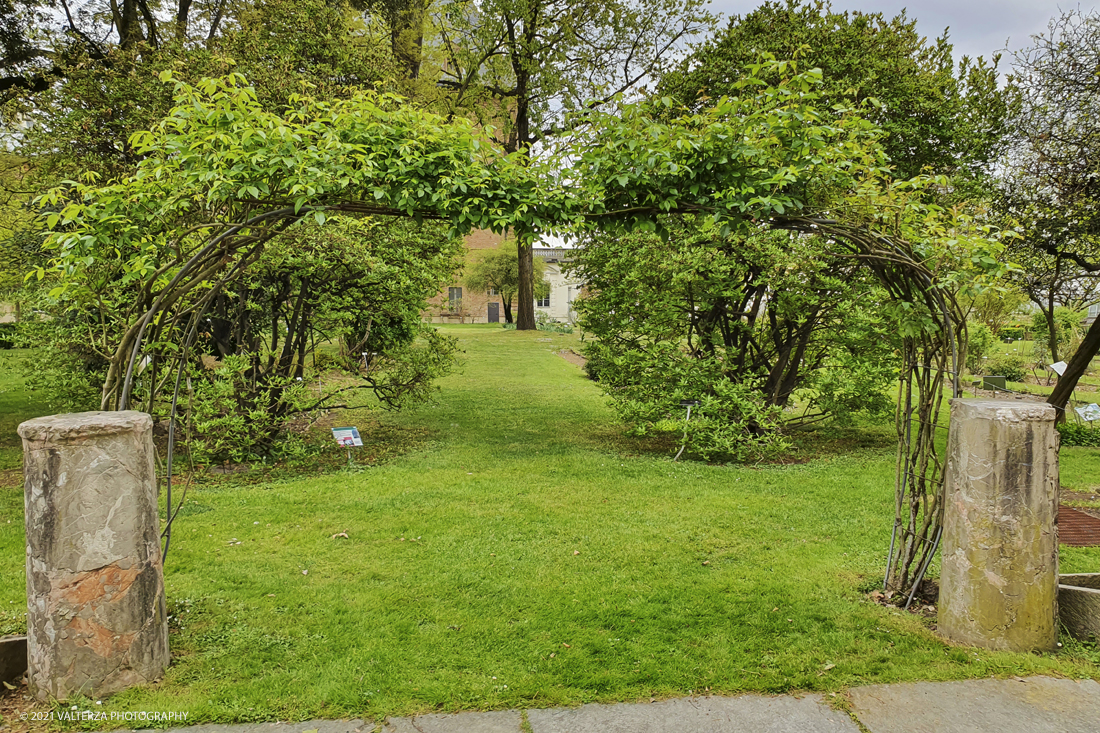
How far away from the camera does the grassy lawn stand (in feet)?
10.4

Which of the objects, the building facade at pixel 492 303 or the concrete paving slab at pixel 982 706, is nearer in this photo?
the concrete paving slab at pixel 982 706

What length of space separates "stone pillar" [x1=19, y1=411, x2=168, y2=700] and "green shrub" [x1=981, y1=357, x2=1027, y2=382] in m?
23.4

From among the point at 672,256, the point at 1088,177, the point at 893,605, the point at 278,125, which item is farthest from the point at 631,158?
the point at 1088,177

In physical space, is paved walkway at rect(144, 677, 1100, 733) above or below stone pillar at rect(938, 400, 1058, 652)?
below

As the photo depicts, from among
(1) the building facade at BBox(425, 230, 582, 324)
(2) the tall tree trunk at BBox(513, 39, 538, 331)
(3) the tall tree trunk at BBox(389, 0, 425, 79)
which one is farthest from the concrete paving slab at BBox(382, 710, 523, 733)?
(1) the building facade at BBox(425, 230, 582, 324)

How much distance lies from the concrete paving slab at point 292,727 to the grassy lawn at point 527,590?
2.6 inches

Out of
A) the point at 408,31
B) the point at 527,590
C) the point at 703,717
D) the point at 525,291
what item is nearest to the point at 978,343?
the point at 525,291

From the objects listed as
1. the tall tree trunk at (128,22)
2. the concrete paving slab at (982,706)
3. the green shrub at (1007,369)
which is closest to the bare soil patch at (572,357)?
the green shrub at (1007,369)

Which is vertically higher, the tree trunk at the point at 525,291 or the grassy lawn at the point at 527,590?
the tree trunk at the point at 525,291

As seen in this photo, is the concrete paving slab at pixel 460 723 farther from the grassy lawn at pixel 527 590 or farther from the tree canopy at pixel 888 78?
the tree canopy at pixel 888 78

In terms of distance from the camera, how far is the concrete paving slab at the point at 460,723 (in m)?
2.79

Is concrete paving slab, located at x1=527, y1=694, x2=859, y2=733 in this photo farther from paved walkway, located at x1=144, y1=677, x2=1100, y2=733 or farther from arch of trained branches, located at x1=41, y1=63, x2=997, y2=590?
arch of trained branches, located at x1=41, y1=63, x2=997, y2=590

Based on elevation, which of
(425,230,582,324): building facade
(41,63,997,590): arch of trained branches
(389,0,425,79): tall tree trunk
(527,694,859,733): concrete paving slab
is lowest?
(527,694,859,733): concrete paving slab

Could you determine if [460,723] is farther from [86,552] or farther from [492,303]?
[492,303]
